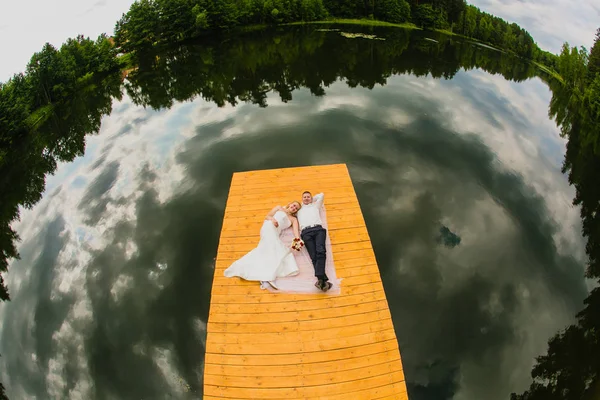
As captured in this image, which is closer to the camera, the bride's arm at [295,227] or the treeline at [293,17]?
the bride's arm at [295,227]

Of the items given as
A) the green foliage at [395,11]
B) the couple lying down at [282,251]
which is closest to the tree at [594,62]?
the green foliage at [395,11]

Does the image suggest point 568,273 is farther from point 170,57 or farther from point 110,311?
point 170,57

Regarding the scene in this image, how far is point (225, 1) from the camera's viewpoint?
40.8 m

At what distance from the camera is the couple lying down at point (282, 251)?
852cm

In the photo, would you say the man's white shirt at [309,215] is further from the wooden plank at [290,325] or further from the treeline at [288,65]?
the treeline at [288,65]

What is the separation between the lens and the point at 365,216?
12352 millimetres

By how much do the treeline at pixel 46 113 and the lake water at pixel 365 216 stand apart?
3.07ft

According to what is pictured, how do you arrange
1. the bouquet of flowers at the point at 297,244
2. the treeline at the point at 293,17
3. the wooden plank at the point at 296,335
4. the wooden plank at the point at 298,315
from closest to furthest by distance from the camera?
the wooden plank at the point at 296,335
the wooden plank at the point at 298,315
the bouquet of flowers at the point at 297,244
the treeline at the point at 293,17

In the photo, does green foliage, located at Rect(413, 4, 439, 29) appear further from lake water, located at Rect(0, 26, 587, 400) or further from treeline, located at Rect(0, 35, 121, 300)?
treeline, located at Rect(0, 35, 121, 300)

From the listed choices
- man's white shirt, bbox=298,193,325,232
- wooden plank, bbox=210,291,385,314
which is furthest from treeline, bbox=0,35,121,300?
man's white shirt, bbox=298,193,325,232

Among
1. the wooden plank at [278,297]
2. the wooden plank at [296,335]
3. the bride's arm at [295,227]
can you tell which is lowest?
the wooden plank at [296,335]

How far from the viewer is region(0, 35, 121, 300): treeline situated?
52.2 feet

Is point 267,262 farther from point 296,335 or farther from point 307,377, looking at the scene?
point 307,377

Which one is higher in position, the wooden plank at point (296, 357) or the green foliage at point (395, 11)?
the green foliage at point (395, 11)
